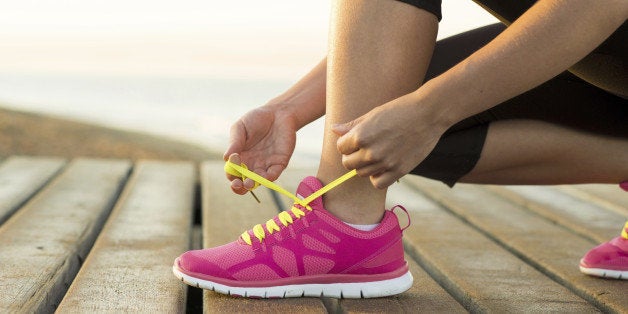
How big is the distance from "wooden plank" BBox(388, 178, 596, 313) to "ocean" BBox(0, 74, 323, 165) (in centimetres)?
340

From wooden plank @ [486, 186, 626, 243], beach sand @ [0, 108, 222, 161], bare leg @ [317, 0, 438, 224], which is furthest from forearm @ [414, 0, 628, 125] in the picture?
beach sand @ [0, 108, 222, 161]

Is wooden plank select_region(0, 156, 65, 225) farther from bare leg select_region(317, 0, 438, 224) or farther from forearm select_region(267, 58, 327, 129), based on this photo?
bare leg select_region(317, 0, 438, 224)

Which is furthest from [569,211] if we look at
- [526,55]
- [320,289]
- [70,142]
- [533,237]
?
[70,142]

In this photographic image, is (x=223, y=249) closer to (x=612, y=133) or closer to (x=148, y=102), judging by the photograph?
(x=612, y=133)

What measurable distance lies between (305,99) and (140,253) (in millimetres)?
433

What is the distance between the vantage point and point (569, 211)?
230 cm

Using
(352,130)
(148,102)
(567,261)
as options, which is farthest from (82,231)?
(148,102)

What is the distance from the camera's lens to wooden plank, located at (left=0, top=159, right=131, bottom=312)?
141 cm

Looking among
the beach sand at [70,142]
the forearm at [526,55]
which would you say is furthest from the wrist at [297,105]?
the beach sand at [70,142]

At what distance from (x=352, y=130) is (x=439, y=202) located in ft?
3.89

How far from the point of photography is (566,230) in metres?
2.07

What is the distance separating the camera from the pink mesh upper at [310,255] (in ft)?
4.66

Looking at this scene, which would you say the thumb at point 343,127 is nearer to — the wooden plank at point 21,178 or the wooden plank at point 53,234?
the wooden plank at point 53,234

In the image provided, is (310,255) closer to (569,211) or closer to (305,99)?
(305,99)
